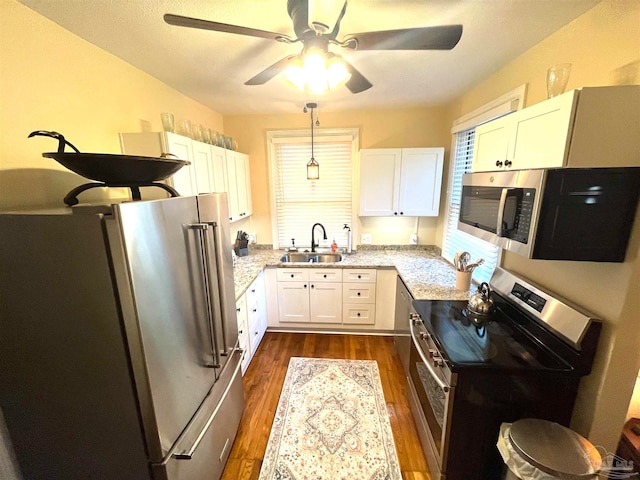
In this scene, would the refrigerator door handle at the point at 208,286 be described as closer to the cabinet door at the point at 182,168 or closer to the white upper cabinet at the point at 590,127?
the cabinet door at the point at 182,168

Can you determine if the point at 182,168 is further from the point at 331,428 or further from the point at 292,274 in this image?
the point at 331,428

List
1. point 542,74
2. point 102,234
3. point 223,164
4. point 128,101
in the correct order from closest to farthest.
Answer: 1. point 102,234
2. point 542,74
3. point 128,101
4. point 223,164

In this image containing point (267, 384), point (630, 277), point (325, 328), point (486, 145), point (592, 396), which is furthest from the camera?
point (325, 328)

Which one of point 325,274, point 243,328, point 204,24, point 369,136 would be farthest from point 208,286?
point 369,136

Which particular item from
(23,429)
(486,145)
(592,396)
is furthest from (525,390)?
(23,429)

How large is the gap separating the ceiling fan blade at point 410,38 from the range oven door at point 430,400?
1538mm

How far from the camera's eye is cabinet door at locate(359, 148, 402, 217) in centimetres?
291

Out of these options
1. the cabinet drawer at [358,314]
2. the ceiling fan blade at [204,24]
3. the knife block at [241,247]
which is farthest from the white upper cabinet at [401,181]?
the ceiling fan blade at [204,24]

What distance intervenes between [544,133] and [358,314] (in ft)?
7.59

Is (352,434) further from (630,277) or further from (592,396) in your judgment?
(630,277)

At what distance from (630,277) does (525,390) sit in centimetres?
68

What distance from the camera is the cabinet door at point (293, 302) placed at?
2.94 meters

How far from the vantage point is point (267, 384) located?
233cm

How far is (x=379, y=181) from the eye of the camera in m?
2.97
